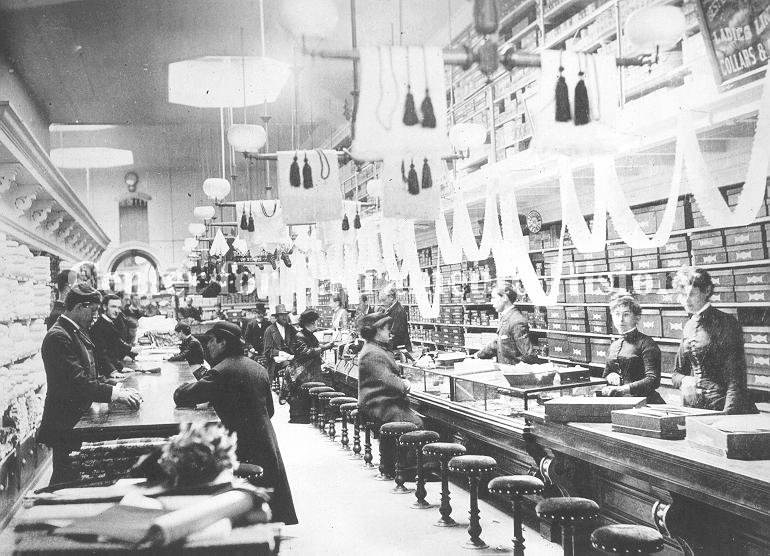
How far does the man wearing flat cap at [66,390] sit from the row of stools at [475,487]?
2012 mm

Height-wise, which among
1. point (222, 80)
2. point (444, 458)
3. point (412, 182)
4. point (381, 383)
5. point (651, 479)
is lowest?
point (444, 458)

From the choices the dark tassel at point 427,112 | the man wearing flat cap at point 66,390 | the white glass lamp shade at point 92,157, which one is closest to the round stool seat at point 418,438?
the man wearing flat cap at point 66,390

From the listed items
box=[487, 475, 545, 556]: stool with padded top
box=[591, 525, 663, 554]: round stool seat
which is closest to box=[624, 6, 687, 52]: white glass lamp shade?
box=[487, 475, 545, 556]: stool with padded top

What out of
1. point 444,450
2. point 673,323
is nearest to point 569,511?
point 444,450

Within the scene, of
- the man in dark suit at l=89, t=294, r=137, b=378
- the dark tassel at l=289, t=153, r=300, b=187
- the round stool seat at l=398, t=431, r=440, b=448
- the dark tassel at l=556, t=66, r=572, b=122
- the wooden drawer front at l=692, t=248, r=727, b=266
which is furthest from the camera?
the man in dark suit at l=89, t=294, r=137, b=378

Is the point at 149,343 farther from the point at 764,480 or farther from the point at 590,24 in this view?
the point at 764,480

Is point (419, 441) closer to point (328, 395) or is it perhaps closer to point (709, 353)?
point (709, 353)

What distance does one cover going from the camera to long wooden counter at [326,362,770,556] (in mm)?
2531

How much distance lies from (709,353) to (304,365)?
18.7ft

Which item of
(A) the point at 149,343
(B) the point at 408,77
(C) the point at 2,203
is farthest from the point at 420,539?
(A) the point at 149,343

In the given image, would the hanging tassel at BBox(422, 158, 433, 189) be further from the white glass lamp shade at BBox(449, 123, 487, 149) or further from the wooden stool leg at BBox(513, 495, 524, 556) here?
the wooden stool leg at BBox(513, 495, 524, 556)

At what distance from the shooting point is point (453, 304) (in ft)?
33.2

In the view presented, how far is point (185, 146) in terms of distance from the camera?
54.5 feet

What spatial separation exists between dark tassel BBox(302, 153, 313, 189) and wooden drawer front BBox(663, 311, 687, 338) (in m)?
3.42
